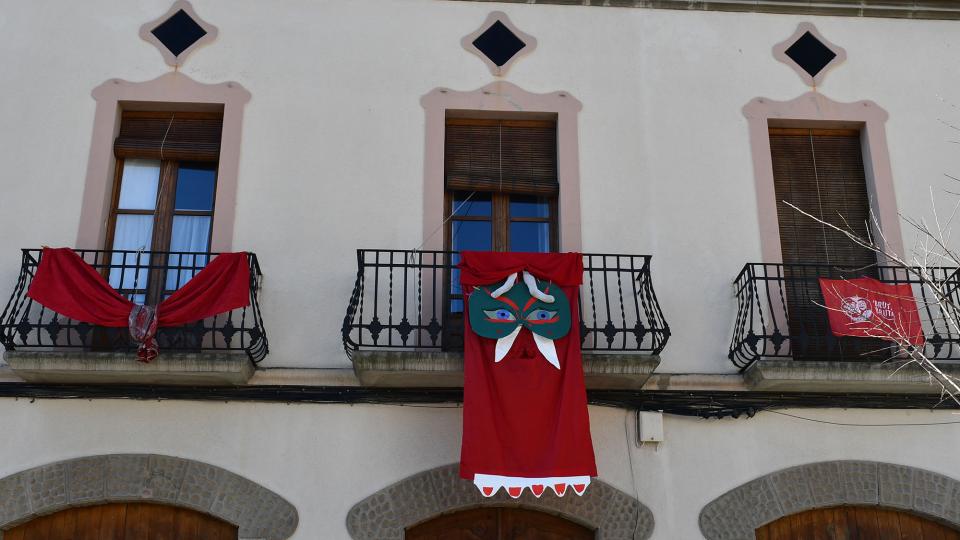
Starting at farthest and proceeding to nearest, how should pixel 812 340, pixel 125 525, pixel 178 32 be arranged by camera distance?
pixel 178 32, pixel 812 340, pixel 125 525

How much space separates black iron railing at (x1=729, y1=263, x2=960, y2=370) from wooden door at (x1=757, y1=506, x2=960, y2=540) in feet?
3.83

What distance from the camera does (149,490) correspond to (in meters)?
7.60

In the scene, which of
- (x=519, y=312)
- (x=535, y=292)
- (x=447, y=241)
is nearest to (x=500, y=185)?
(x=447, y=241)

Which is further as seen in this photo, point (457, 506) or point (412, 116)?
point (412, 116)

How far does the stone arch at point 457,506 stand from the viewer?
7605mm

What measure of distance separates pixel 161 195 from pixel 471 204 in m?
2.55

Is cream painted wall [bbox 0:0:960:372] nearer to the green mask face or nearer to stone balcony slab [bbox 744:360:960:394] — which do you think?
stone balcony slab [bbox 744:360:960:394]

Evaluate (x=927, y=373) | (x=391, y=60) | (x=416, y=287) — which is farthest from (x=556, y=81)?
(x=927, y=373)

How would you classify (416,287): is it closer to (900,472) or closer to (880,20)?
(900,472)

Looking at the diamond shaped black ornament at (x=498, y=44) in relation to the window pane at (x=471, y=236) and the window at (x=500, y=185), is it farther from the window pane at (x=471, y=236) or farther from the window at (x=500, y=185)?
the window pane at (x=471, y=236)

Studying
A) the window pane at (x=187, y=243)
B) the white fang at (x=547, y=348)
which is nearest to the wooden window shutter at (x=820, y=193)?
the white fang at (x=547, y=348)

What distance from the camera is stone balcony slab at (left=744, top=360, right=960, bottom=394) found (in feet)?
25.5

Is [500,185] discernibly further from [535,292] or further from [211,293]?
[211,293]

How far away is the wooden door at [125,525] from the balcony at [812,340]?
406 centimetres
